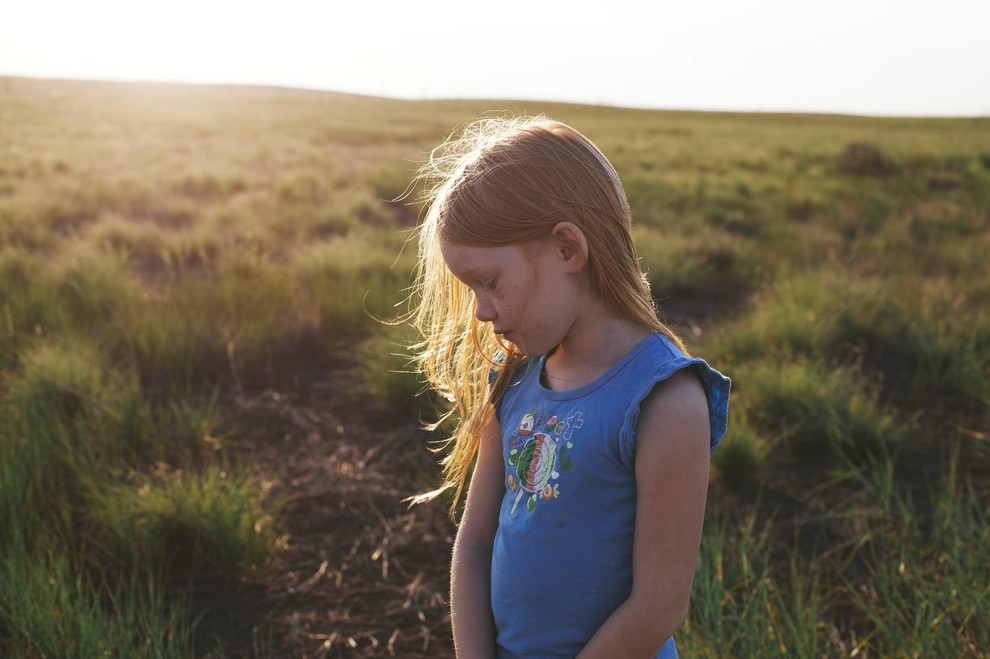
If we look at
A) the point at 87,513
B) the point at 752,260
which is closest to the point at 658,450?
the point at 87,513

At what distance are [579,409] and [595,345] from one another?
103mm

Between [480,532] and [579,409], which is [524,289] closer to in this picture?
[579,409]

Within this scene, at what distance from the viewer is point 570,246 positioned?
1278 mm

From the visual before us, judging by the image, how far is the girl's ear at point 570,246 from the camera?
4.09 ft

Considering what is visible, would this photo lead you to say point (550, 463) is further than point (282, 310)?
No

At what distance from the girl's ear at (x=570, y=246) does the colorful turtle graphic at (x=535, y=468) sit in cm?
25

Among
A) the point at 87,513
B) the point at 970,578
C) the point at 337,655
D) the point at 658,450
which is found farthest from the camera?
the point at 87,513

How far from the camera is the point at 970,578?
2.33 m

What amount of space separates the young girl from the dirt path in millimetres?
1362

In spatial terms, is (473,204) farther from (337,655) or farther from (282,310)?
(282,310)

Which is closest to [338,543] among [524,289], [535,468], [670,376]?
[535,468]

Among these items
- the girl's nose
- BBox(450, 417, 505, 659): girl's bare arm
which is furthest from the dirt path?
the girl's nose

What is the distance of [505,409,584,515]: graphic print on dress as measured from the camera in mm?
1281

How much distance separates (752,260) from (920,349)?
2.91 meters
